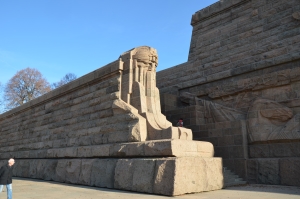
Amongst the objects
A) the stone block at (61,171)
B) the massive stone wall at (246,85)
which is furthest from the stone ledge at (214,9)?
the stone block at (61,171)

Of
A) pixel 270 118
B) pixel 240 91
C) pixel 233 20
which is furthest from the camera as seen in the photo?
pixel 233 20

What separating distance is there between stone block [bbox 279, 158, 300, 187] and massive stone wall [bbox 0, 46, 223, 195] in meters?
2.13

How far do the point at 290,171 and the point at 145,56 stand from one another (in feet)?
16.6

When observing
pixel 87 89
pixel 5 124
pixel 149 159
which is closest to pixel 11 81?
pixel 5 124

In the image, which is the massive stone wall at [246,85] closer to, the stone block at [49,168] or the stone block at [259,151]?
the stone block at [259,151]

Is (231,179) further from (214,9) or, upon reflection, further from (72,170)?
(214,9)

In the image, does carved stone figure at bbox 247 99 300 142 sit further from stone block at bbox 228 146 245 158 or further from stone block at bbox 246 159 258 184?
stone block at bbox 246 159 258 184

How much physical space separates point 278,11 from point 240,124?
4.80 m

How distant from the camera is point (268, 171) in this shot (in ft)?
25.9

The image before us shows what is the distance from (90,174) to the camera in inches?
303

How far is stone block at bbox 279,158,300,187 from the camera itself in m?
7.36

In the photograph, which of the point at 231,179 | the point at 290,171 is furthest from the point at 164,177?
the point at 290,171

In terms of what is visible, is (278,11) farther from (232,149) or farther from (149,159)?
(149,159)

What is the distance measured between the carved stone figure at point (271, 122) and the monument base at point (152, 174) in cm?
239
